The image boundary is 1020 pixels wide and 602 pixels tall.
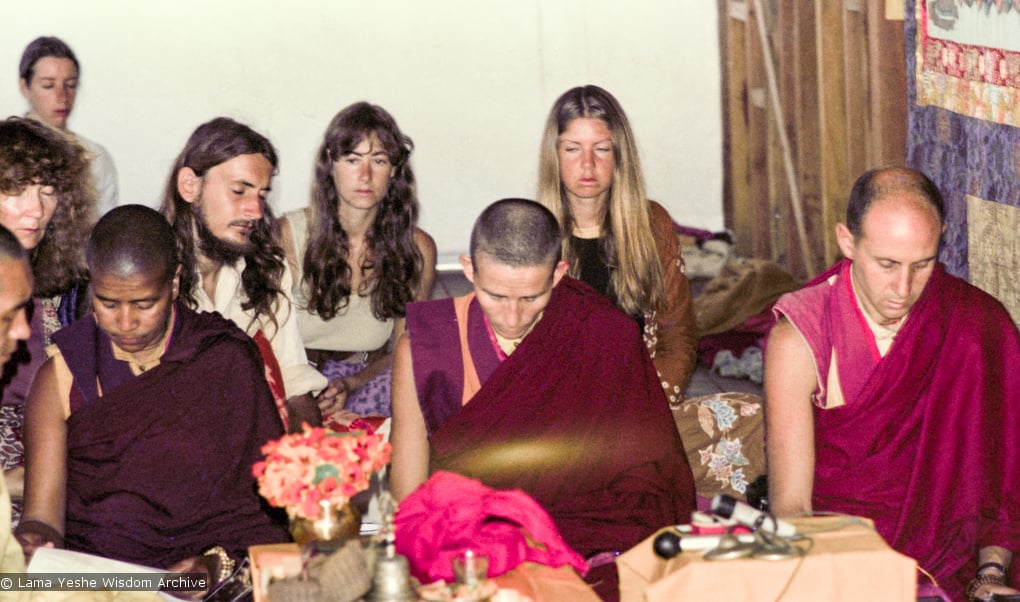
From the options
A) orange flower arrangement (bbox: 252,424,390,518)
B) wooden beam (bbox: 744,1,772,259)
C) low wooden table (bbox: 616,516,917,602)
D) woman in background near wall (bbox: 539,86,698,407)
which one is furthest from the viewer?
wooden beam (bbox: 744,1,772,259)

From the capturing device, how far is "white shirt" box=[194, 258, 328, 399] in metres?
4.60

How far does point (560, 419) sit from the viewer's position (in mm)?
3678

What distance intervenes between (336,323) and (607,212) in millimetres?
1067

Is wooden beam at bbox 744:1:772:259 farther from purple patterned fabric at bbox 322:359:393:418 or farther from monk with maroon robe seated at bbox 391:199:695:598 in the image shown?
monk with maroon robe seated at bbox 391:199:695:598

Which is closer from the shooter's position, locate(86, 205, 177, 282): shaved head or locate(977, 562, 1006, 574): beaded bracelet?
locate(977, 562, 1006, 574): beaded bracelet

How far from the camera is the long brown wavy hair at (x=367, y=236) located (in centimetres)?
510

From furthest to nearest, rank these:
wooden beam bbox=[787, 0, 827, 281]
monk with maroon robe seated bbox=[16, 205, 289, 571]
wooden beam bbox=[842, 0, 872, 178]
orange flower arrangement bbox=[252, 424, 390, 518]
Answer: wooden beam bbox=[787, 0, 827, 281] < wooden beam bbox=[842, 0, 872, 178] < monk with maroon robe seated bbox=[16, 205, 289, 571] < orange flower arrangement bbox=[252, 424, 390, 518]

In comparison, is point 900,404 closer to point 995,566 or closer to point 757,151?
point 995,566

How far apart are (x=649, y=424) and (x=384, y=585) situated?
1.18m

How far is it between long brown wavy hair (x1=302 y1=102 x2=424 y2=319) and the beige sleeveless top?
0.02m

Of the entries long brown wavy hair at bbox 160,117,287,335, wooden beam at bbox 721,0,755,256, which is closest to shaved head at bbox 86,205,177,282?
long brown wavy hair at bbox 160,117,287,335

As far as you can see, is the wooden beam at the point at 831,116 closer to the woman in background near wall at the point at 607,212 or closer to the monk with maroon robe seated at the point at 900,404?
the woman in background near wall at the point at 607,212

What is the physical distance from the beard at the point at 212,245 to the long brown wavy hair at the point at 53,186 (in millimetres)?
A: 343

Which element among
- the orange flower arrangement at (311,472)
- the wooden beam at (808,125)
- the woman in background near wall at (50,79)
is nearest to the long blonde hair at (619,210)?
the orange flower arrangement at (311,472)
